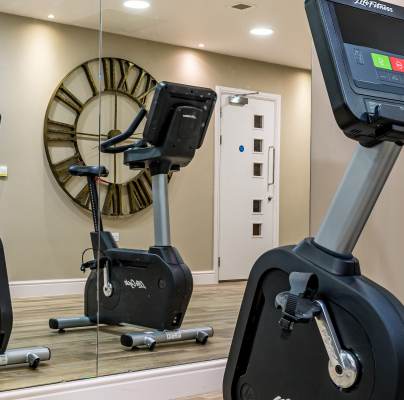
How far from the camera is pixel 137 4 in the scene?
329 centimetres

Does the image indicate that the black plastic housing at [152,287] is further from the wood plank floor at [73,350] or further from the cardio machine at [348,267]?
the cardio machine at [348,267]

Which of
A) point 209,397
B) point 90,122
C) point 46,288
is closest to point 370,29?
point 90,122

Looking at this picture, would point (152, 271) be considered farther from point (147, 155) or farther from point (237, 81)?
point (237, 81)

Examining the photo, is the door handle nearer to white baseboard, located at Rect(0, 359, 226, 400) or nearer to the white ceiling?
the white ceiling

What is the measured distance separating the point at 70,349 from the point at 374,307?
1985 mm

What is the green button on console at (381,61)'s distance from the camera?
5.06 ft

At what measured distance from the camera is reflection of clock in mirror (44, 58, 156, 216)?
3160 millimetres

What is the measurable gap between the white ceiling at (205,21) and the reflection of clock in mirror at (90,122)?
0.70ft

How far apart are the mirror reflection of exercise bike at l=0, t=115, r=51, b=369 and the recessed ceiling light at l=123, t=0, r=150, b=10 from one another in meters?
1.31

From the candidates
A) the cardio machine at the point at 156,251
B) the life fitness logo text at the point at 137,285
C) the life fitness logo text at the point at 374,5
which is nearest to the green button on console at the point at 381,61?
the life fitness logo text at the point at 374,5

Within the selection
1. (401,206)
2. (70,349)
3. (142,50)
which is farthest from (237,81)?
(70,349)

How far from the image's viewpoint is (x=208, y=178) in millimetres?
3703

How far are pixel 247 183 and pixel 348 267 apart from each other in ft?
7.75

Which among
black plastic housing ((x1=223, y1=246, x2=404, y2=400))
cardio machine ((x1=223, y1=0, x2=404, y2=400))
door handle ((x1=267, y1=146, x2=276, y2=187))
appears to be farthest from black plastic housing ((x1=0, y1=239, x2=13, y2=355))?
door handle ((x1=267, y1=146, x2=276, y2=187))
